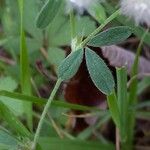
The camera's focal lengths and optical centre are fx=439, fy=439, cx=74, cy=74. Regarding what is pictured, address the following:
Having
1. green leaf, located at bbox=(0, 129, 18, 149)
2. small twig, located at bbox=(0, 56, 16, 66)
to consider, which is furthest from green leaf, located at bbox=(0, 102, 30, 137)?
small twig, located at bbox=(0, 56, 16, 66)

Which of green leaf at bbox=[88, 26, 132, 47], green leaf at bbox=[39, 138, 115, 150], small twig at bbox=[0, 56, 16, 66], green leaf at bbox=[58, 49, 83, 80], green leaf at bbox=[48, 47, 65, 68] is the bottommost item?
green leaf at bbox=[39, 138, 115, 150]

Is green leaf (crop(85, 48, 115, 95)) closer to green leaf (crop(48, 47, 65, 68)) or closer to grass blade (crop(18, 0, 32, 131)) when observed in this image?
grass blade (crop(18, 0, 32, 131))

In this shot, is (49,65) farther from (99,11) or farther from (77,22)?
(99,11)

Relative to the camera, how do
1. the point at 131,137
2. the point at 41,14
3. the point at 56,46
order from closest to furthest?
the point at 41,14, the point at 131,137, the point at 56,46

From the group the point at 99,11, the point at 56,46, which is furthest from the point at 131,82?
Result: the point at 56,46

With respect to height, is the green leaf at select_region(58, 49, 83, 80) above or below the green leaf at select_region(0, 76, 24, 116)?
above

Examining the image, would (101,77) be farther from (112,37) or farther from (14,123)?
(14,123)

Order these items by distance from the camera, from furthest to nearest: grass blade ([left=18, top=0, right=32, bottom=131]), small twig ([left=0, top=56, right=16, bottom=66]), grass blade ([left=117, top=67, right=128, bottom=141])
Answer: small twig ([left=0, top=56, right=16, bottom=66])
grass blade ([left=18, top=0, right=32, bottom=131])
grass blade ([left=117, top=67, right=128, bottom=141])
